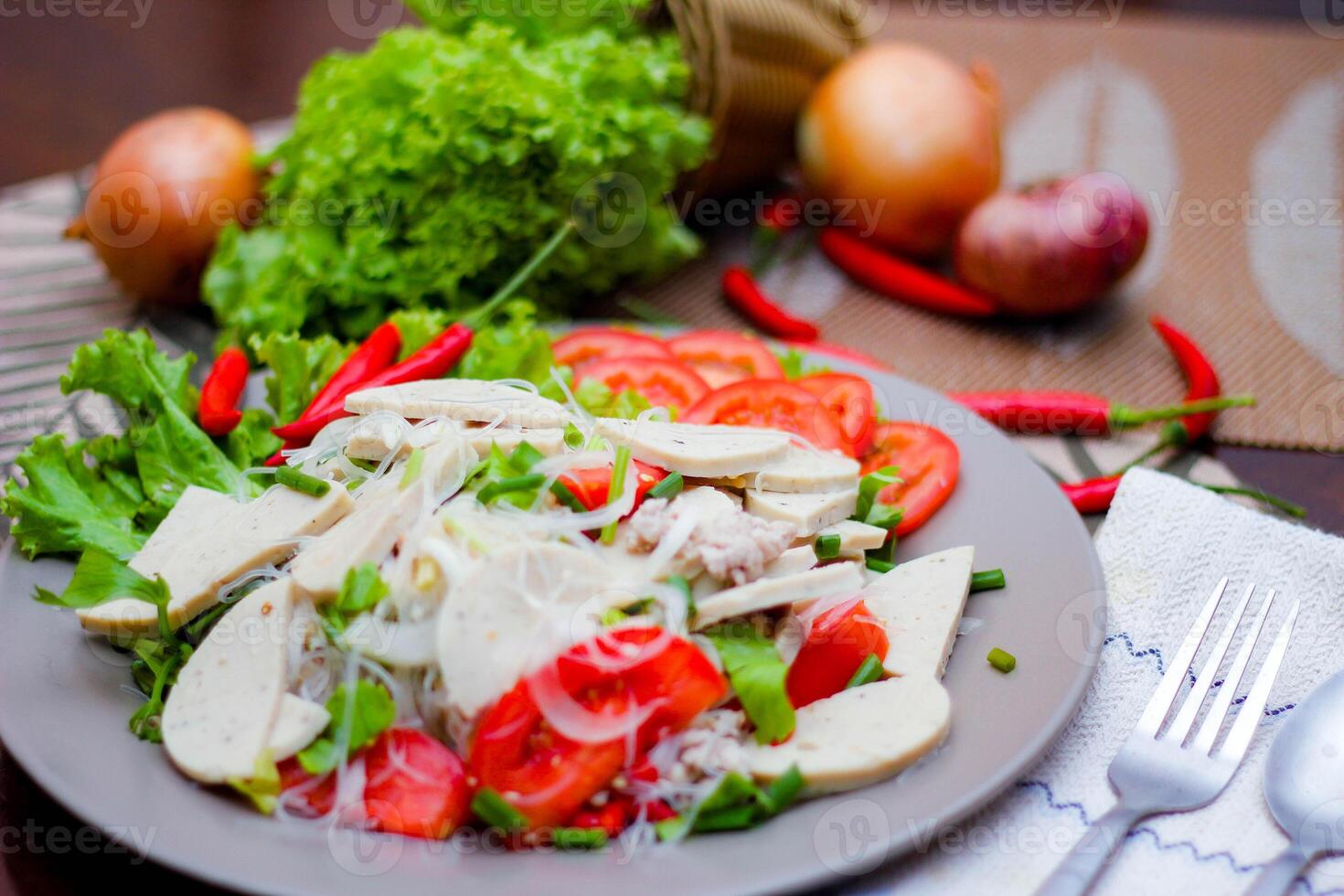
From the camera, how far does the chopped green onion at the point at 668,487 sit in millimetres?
2172

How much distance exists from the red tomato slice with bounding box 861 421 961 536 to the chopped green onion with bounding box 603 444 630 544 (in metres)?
0.69

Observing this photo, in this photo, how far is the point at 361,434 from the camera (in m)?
2.32

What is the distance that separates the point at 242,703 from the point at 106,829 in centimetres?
29

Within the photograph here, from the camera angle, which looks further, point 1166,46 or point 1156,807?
→ point 1166,46

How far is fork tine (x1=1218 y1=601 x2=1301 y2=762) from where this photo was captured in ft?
6.44

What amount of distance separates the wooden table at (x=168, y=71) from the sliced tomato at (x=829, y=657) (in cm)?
142

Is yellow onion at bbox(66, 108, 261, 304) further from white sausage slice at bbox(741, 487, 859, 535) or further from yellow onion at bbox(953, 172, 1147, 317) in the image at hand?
yellow onion at bbox(953, 172, 1147, 317)

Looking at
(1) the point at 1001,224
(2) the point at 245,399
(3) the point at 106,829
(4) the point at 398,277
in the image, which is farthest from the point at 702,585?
(1) the point at 1001,224

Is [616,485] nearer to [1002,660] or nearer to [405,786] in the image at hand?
[405,786]

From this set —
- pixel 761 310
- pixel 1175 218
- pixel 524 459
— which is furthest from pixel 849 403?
pixel 1175 218

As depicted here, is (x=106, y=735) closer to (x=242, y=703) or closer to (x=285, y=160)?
(x=242, y=703)

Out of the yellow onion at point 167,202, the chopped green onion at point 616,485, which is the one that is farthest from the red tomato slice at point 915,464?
the yellow onion at point 167,202

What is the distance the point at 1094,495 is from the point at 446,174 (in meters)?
2.05

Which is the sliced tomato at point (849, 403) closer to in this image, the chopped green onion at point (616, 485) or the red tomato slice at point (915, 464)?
the red tomato slice at point (915, 464)
